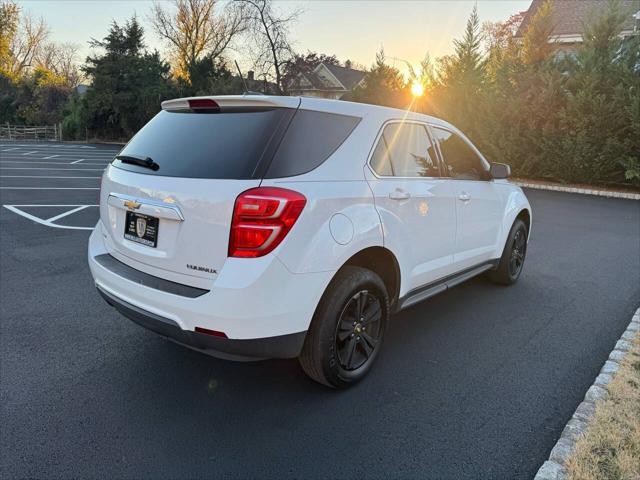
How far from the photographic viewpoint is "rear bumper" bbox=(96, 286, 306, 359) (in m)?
2.38

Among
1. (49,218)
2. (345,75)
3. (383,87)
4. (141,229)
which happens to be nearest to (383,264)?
(141,229)

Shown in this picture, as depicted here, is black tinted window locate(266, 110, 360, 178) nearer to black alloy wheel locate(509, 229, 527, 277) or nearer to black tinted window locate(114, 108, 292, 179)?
black tinted window locate(114, 108, 292, 179)

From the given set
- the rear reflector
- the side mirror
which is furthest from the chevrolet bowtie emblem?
the side mirror

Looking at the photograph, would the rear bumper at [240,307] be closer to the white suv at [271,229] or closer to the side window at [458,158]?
the white suv at [271,229]

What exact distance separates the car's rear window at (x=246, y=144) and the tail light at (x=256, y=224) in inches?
5.9

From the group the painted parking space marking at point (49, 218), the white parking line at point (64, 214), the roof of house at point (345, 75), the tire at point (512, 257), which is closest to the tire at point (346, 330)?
the tire at point (512, 257)

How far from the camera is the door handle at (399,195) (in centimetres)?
302

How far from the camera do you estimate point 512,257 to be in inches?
200

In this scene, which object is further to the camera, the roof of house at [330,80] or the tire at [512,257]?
the roof of house at [330,80]

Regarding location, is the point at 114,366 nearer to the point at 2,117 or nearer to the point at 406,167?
the point at 406,167

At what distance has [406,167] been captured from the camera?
10.9 ft

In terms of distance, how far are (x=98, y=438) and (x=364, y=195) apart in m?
2.00

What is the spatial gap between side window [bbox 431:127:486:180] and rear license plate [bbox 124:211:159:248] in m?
2.39

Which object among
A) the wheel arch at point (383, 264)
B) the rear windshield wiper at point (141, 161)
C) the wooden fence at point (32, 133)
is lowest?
the wooden fence at point (32, 133)
